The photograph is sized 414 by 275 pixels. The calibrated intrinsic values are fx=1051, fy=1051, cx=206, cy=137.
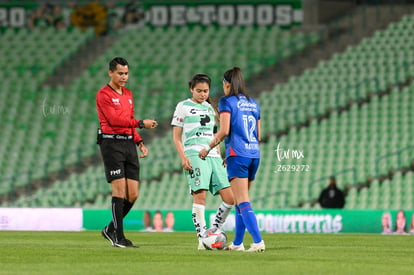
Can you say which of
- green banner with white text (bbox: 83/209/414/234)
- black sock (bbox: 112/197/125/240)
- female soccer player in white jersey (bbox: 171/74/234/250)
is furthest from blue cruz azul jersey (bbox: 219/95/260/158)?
green banner with white text (bbox: 83/209/414/234)

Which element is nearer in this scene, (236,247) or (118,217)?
(236,247)

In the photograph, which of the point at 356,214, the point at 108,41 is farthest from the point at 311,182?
the point at 108,41

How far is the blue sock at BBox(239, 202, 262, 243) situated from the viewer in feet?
38.3

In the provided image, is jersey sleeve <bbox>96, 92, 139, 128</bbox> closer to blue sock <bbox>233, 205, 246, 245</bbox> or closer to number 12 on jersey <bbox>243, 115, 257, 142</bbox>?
number 12 on jersey <bbox>243, 115, 257, 142</bbox>

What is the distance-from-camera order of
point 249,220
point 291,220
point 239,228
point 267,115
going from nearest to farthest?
point 249,220, point 239,228, point 291,220, point 267,115

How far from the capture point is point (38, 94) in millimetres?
30875

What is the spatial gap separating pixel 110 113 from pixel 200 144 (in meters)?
1.16

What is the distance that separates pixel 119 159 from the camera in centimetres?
Answer: 1274

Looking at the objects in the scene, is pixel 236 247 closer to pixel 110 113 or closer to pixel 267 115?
pixel 110 113

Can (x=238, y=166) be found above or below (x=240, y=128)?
below

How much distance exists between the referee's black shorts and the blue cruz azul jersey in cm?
151

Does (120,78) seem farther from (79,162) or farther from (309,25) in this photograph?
(309,25)

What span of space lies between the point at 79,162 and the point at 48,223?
282 inches

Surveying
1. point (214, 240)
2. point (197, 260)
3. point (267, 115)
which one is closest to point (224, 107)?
point (214, 240)
